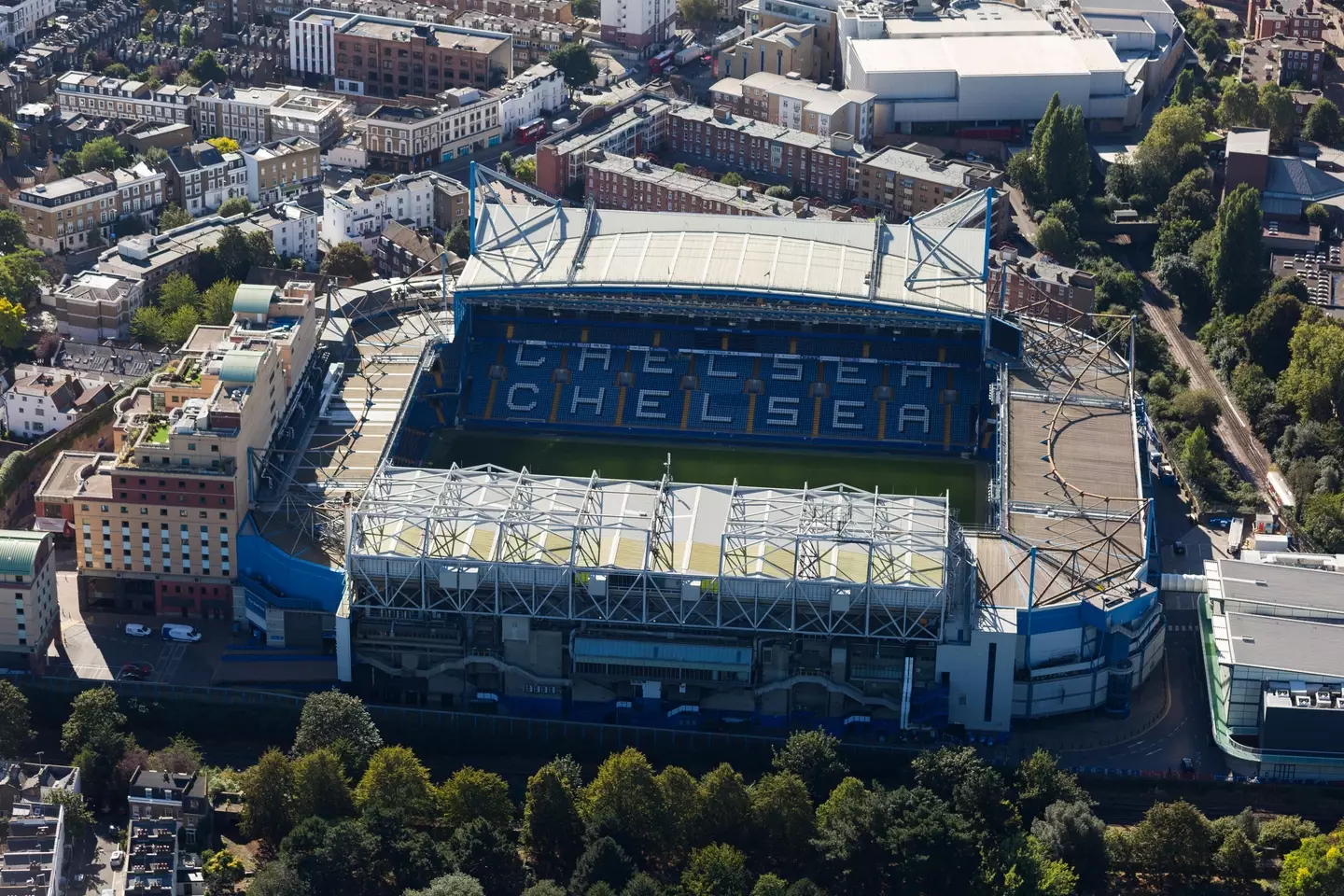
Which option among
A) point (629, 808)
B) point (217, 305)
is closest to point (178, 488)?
point (629, 808)

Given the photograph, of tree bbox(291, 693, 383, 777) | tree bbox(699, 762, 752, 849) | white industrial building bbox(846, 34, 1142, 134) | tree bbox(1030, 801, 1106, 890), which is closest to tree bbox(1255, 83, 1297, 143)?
white industrial building bbox(846, 34, 1142, 134)

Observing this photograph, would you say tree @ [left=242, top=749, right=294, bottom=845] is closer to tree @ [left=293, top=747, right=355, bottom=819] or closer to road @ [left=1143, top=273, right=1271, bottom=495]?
tree @ [left=293, top=747, right=355, bottom=819]

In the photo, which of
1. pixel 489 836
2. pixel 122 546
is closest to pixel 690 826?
pixel 489 836

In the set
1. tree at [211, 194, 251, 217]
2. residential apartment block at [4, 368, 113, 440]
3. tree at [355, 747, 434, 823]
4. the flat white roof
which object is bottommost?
tree at [355, 747, 434, 823]

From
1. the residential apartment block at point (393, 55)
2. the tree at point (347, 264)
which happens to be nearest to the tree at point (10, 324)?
the tree at point (347, 264)

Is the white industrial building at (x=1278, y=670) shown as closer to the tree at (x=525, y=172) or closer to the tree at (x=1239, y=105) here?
the tree at (x=525, y=172)

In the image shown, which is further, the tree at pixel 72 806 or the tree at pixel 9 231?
the tree at pixel 9 231
